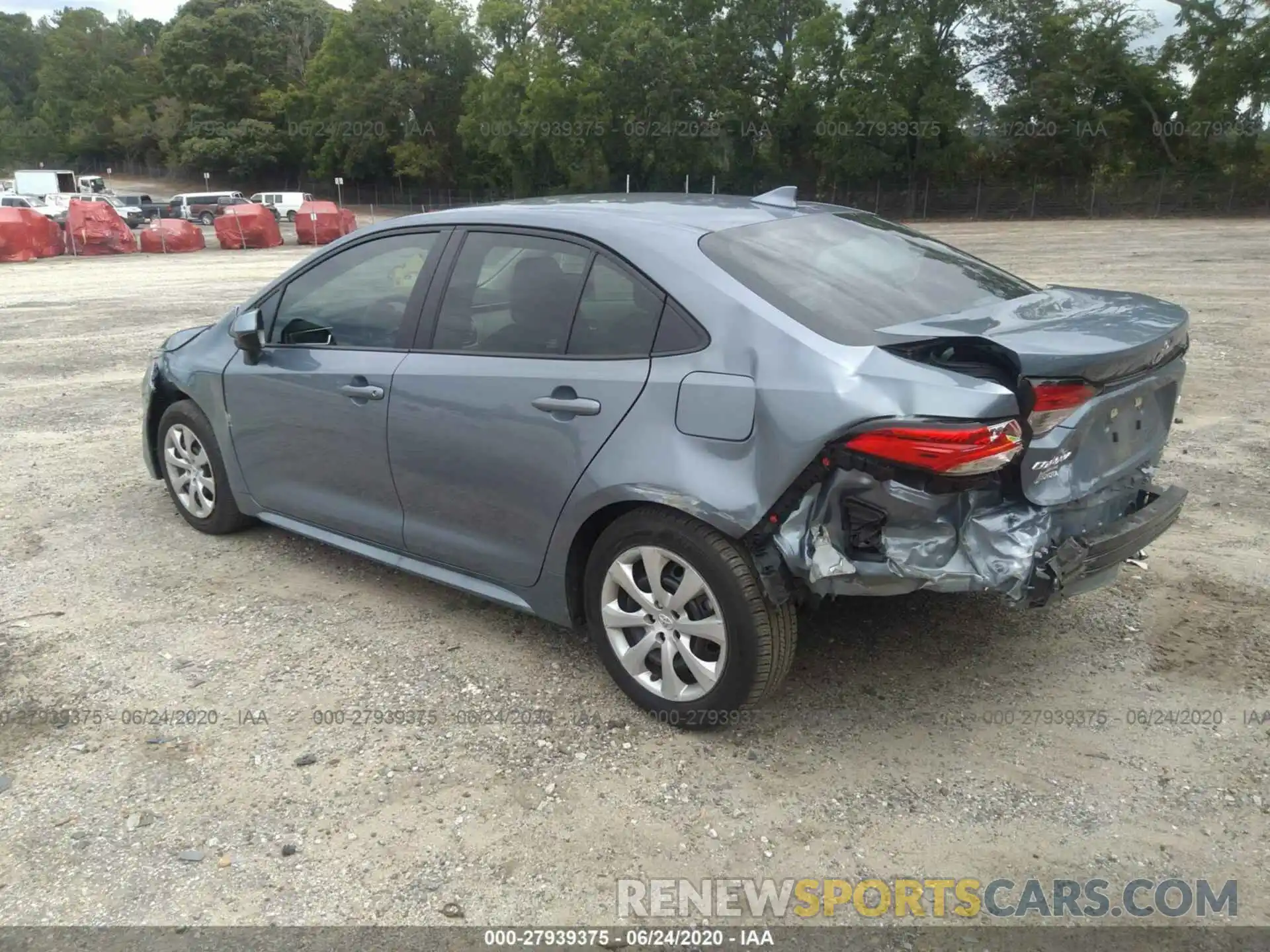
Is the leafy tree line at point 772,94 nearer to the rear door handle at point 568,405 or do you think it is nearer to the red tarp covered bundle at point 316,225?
the red tarp covered bundle at point 316,225

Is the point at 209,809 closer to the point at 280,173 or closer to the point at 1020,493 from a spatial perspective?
the point at 1020,493

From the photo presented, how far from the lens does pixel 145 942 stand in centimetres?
255

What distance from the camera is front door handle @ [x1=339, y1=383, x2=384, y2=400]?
3.97 meters

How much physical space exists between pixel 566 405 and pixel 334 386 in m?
1.26

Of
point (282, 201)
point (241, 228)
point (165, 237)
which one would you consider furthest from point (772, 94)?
point (165, 237)

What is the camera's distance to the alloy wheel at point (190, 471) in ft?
16.6

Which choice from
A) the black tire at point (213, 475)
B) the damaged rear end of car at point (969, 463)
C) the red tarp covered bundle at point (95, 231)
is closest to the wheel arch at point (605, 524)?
the damaged rear end of car at point (969, 463)

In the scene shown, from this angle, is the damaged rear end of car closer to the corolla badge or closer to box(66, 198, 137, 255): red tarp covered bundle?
the corolla badge

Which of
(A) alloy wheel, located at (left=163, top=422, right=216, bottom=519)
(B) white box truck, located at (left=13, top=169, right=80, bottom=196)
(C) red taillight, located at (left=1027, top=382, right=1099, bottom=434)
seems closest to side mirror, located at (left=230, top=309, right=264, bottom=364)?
(A) alloy wheel, located at (left=163, top=422, right=216, bottom=519)

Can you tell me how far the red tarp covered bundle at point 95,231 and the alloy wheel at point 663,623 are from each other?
28.9m

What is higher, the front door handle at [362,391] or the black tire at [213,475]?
the front door handle at [362,391]

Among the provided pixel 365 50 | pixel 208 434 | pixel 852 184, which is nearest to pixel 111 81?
pixel 365 50

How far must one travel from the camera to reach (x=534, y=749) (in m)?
3.33

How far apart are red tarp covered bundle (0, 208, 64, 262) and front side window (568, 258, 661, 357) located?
27.0 metres
